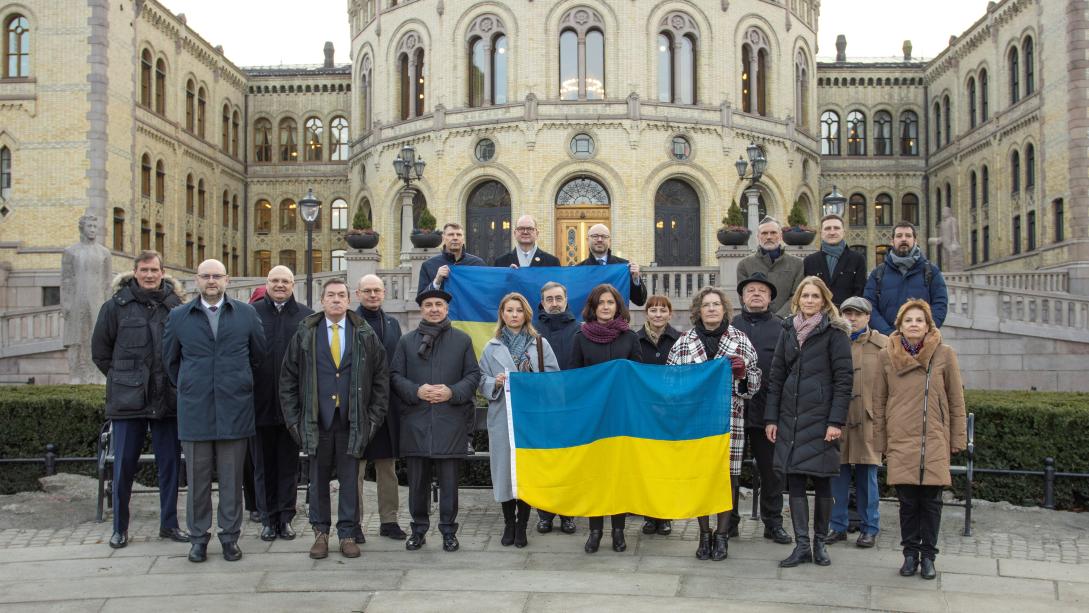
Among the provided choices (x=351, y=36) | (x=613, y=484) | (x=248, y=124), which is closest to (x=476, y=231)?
(x=351, y=36)

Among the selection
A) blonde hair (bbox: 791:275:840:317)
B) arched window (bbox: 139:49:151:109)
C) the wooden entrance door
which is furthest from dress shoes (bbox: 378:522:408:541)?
arched window (bbox: 139:49:151:109)

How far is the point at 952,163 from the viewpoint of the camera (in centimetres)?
4594

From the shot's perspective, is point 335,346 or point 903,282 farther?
point 903,282

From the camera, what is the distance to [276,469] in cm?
898

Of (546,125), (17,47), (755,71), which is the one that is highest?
(755,71)

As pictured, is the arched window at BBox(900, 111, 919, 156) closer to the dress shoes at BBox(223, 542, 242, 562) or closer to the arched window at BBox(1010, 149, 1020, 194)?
the arched window at BBox(1010, 149, 1020, 194)

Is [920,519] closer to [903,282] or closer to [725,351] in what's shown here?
[725,351]

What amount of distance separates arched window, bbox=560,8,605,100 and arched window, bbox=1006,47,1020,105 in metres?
16.5

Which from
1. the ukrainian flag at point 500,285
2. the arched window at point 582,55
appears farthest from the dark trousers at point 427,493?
the arched window at point 582,55

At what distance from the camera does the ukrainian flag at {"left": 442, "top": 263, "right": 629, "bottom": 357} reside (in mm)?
11117

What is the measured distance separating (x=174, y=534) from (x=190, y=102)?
126 ft

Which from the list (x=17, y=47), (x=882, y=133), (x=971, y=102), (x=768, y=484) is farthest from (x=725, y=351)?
(x=882, y=133)

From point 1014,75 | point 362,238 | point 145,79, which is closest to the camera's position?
point 362,238

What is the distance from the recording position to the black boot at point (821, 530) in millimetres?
7965
